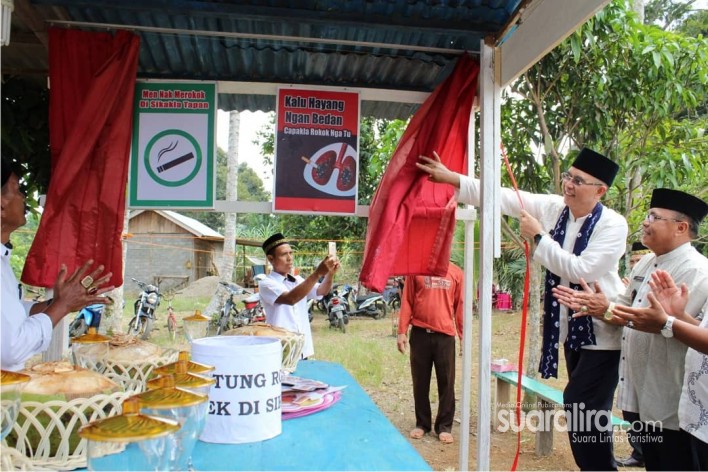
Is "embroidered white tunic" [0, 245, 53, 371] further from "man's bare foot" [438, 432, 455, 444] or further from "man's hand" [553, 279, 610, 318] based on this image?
"man's bare foot" [438, 432, 455, 444]

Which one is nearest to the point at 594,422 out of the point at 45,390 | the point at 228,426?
the point at 228,426

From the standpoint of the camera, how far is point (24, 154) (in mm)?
3330

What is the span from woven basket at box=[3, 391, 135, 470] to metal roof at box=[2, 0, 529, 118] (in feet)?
6.15

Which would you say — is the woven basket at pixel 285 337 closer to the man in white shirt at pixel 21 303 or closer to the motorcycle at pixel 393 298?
the man in white shirt at pixel 21 303

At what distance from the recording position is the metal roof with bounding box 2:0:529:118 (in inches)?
103

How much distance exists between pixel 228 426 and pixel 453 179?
1730 millimetres

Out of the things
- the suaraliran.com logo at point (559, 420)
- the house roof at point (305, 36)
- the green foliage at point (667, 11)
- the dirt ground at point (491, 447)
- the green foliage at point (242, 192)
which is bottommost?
the dirt ground at point (491, 447)

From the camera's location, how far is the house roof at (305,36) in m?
2.56

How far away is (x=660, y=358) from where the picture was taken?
2.74 m

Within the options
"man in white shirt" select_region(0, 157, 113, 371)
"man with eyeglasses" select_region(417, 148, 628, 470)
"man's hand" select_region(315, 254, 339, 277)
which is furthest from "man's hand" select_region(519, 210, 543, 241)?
"man in white shirt" select_region(0, 157, 113, 371)

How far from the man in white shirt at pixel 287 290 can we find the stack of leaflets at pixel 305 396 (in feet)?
4.51

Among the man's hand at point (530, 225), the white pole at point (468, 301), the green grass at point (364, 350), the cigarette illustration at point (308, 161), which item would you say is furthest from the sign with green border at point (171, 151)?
the green grass at point (364, 350)

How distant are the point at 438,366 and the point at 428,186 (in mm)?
2681

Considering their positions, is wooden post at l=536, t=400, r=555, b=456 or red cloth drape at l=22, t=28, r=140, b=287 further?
wooden post at l=536, t=400, r=555, b=456
